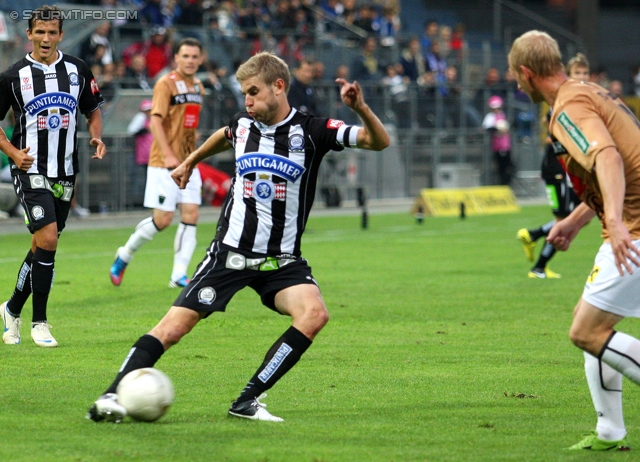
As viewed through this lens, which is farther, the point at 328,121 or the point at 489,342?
the point at 489,342

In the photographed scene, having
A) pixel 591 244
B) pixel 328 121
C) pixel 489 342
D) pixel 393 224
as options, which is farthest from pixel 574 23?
pixel 328 121

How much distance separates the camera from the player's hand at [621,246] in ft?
16.0

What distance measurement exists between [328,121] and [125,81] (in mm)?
17519

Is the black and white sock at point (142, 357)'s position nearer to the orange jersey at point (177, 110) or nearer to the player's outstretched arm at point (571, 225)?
the player's outstretched arm at point (571, 225)

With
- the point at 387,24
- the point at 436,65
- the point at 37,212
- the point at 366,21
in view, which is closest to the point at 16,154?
the point at 37,212

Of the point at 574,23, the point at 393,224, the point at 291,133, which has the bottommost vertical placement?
the point at 393,224

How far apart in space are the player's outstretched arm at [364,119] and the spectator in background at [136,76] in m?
17.9

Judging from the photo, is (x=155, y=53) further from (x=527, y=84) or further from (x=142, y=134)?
(x=527, y=84)

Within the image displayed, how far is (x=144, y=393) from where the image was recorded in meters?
5.63

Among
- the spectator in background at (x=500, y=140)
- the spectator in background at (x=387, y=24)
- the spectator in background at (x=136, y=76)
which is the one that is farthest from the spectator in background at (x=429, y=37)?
the spectator in background at (x=136, y=76)

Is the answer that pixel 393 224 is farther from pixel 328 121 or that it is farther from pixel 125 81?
pixel 328 121

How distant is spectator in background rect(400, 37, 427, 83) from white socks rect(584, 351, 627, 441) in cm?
2540

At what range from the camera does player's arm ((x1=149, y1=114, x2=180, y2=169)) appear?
35.9 feet

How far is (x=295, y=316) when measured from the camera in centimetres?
594
